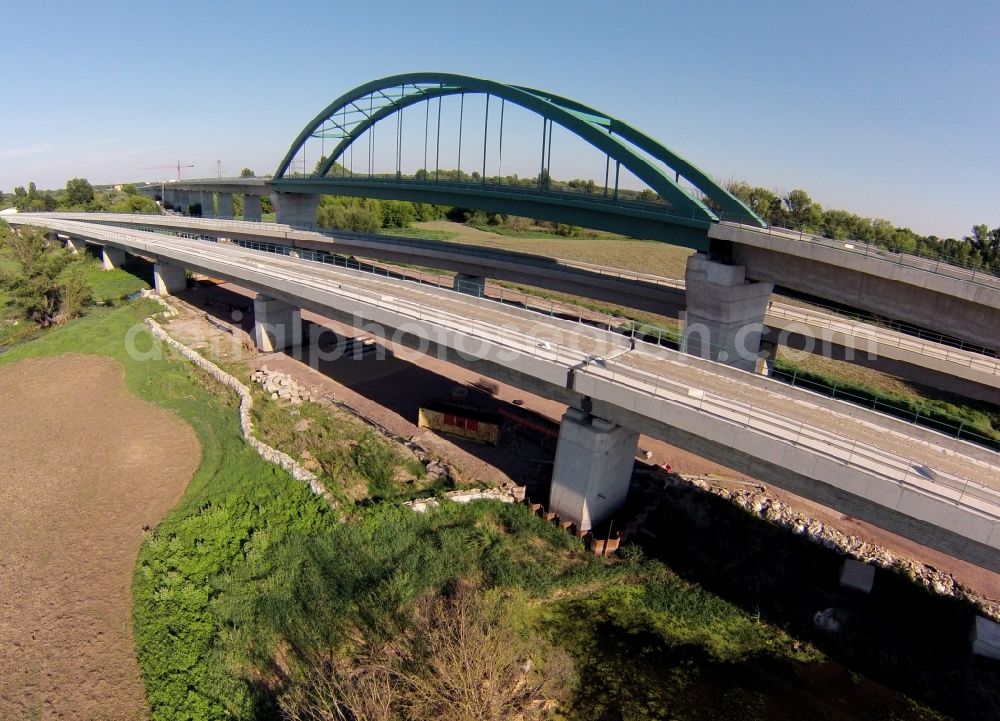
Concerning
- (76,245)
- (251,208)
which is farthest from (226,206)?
(76,245)

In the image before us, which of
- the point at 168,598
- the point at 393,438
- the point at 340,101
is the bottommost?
the point at 168,598

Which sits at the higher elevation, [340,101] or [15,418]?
[340,101]

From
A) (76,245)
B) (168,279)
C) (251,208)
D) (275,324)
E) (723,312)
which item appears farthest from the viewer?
(251,208)

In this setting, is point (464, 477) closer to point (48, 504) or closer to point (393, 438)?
point (393, 438)

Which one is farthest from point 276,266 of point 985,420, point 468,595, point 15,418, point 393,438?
point 985,420

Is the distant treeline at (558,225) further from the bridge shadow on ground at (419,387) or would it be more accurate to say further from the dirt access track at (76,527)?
the dirt access track at (76,527)

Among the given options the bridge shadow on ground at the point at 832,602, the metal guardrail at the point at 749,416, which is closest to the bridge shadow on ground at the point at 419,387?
the metal guardrail at the point at 749,416

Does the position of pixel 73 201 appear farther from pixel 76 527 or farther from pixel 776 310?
pixel 776 310
